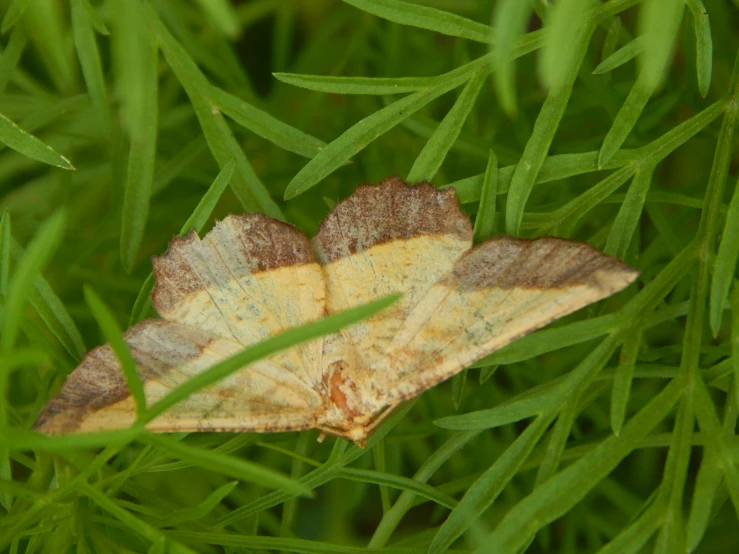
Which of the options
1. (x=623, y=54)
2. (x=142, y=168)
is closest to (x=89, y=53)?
(x=142, y=168)

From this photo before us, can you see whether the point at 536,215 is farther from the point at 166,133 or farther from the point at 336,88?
the point at 166,133

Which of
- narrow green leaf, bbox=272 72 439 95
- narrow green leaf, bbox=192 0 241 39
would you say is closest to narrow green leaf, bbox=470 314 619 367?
narrow green leaf, bbox=272 72 439 95

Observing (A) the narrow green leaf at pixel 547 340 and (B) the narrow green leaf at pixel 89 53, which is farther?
(B) the narrow green leaf at pixel 89 53

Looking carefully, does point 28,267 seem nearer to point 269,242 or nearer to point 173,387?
point 173,387

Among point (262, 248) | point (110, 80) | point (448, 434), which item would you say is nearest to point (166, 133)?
point (110, 80)

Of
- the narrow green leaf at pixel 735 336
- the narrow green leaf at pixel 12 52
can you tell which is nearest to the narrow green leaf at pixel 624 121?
the narrow green leaf at pixel 735 336

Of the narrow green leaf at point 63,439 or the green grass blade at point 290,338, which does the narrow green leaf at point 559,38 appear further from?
the narrow green leaf at point 63,439

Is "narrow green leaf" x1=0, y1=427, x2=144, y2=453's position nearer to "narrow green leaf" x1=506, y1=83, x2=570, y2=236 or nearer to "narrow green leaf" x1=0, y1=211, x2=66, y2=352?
"narrow green leaf" x1=0, y1=211, x2=66, y2=352
